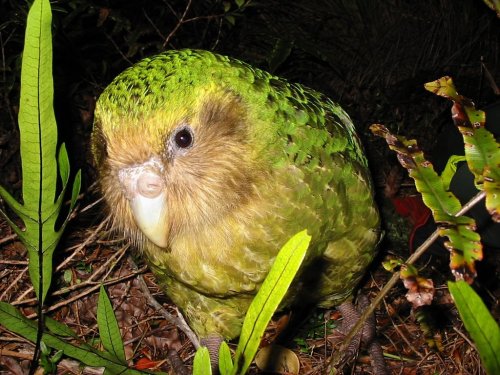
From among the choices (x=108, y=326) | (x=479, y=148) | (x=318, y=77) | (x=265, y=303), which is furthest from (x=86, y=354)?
(x=318, y=77)

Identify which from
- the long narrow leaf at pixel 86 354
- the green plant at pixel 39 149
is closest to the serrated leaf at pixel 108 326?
the long narrow leaf at pixel 86 354

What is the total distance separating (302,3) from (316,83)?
0.74 metres

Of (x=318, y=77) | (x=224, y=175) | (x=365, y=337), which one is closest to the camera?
(x=224, y=175)

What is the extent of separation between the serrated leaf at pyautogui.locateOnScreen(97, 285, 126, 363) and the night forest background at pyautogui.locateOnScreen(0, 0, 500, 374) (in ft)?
2.69

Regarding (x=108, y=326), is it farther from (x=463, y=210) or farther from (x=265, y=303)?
(x=463, y=210)

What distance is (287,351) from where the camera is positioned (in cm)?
280

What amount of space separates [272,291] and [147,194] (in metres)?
0.84

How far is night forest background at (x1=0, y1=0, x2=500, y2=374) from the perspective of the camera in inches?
118

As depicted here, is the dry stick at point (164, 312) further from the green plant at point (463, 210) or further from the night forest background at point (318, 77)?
the green plant at point (463, 210)

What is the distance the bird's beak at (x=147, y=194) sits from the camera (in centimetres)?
188

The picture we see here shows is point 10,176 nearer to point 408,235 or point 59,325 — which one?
point 59,325

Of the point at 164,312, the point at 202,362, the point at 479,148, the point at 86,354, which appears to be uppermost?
the point at 479,148

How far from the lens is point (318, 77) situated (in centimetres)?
463

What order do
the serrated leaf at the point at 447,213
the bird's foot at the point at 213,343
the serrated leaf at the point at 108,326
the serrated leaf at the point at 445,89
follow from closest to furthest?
the serrated leaf at the point at 447,213
the serrated leaf at the point at 445,89
the serrated leaf at the point at 108,326
the bird's foot at the point at 213,343
